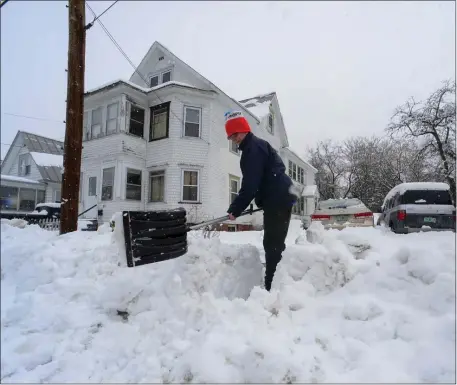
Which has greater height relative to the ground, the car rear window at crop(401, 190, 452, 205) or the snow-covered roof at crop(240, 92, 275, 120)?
the snow-covered roof at crop(240, 92, 275, 120)

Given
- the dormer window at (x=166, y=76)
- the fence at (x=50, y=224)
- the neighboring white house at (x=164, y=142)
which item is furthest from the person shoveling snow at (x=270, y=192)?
the dormer window at (x=166, y=76)

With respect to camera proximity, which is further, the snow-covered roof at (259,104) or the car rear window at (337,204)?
the snow-covered roof at (259,104)

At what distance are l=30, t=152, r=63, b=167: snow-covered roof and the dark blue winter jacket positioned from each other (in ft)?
12.6

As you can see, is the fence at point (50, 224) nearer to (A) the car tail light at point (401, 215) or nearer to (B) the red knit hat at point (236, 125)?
(B) the red knit hat at point (236, 125)

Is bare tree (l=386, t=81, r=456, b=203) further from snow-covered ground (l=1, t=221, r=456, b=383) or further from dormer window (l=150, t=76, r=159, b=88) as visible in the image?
dormer window (l=150, t=76, r=159, b=88)

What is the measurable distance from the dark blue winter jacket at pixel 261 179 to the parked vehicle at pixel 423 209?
1051mm

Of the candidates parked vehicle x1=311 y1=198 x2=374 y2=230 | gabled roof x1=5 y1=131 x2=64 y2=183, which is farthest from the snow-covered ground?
gabled roof x1=5 y1=131 x2=64 y2=183

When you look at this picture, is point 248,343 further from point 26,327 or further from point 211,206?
point 211,206

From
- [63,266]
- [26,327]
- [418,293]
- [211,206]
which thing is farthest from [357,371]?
[211,206]

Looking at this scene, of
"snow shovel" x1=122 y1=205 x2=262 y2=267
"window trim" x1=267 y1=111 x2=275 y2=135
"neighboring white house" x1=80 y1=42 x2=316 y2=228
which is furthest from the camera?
"window trim" x1=267 y1=111 x2=275 y2=135

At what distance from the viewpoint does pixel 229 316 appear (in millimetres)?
2037

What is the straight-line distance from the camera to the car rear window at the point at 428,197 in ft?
9.05

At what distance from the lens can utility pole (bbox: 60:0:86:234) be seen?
451 centimetres

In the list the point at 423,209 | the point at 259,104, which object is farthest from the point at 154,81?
the point at 423,209
